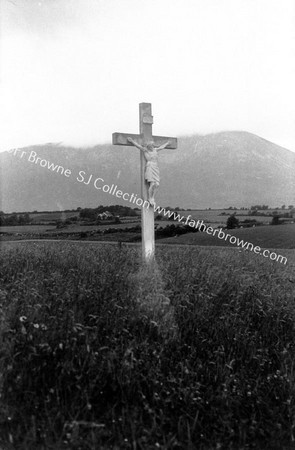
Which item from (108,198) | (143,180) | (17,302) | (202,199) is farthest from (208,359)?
(202,199)

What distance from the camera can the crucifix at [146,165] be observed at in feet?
26.0

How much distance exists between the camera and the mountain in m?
9.54

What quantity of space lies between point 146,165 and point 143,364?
4.33m

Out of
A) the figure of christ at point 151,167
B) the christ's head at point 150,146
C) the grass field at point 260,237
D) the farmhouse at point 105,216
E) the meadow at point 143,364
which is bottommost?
the meadow at point 143,364

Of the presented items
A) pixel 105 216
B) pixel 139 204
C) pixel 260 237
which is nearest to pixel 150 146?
pixel 139 204

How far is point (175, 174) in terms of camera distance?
35.0ft

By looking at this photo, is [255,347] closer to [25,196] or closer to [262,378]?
[262,378]

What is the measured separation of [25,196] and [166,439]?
6803mm

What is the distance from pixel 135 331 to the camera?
4.80 metres

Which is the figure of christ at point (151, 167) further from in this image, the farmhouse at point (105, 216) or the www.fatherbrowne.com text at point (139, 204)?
the farmhouse at point (105, 216)

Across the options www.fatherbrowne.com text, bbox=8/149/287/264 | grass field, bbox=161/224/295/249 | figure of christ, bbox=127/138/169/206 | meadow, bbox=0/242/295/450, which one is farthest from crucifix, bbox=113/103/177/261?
grass field, bbox=161/224/295/249

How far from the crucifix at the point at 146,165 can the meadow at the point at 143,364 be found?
6.08ft

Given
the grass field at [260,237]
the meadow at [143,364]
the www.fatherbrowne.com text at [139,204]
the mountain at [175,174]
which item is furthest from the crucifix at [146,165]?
the grass field at [260,237]

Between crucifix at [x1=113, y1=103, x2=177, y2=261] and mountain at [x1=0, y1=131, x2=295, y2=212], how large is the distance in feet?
4.83
